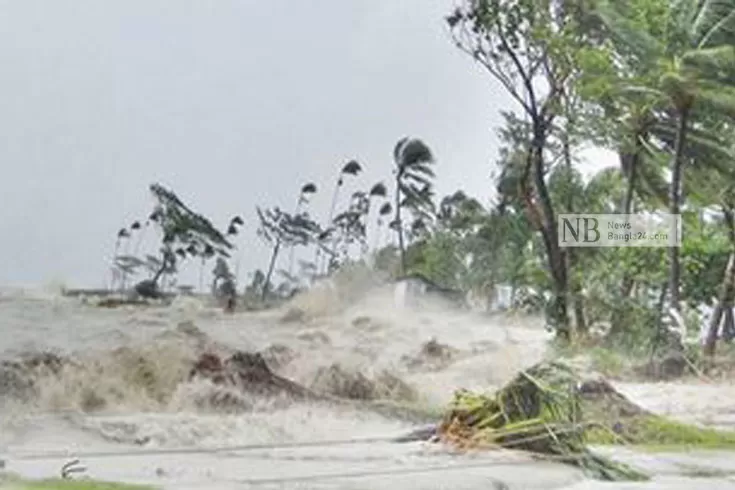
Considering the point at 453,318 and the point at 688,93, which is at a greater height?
the point at 688,93

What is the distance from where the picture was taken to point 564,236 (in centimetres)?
3122

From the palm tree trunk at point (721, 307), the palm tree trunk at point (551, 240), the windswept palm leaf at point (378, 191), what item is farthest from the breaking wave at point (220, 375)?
the windswept palm leaf at point (378, 191)

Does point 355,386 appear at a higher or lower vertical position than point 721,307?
lower

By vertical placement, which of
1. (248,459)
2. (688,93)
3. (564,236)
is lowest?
(248,459)

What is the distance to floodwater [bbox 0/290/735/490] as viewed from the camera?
32.3 ft

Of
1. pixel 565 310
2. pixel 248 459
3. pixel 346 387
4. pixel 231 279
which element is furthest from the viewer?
pixel 231 279

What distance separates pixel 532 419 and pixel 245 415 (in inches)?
126

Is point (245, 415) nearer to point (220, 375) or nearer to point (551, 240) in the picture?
point (220, 375)

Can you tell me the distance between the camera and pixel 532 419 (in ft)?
39.8

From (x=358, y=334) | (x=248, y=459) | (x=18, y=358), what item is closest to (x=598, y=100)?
(x=358, y=334)

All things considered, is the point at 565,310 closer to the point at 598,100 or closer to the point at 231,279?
the point at 598,100

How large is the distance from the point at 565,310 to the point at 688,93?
6.67 meters

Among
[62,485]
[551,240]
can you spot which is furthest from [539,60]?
[62,485]

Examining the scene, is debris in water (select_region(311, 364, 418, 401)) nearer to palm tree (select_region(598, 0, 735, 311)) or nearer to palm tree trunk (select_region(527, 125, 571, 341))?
palm tree (select_region(598, 0, 735, 311))
